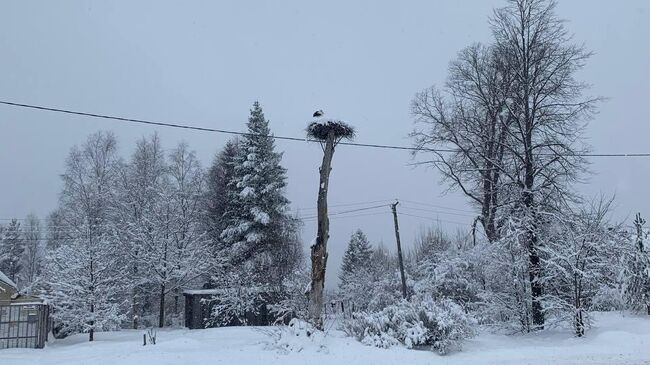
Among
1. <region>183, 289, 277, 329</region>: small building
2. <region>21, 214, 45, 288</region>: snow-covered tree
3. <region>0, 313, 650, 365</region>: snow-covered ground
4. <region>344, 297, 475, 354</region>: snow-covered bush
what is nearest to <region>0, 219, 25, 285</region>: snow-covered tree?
<region>21, 214, 45, 288</region>: snow-covered tree

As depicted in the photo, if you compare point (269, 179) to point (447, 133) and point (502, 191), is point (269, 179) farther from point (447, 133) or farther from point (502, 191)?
point (502, 191)

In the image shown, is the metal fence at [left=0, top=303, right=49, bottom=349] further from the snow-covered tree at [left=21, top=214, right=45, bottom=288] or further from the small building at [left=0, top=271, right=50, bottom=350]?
the snow-covered tree at [left=21, top=214, right=45, bottom=288]

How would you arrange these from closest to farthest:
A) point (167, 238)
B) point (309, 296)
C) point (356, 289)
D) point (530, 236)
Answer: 1. point (309, 296)
2. point (530, 236)
3. point (167, 238)
4. point (356, 289)

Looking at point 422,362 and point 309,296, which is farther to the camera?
point 309,296

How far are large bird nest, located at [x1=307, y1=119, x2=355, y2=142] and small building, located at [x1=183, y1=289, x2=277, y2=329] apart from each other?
18140 mm

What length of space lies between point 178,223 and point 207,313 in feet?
21.1

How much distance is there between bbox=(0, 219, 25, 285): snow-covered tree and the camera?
2095 inches

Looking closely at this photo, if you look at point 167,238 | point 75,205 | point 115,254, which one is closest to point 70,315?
point 115,254

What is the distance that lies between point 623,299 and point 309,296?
989 cm

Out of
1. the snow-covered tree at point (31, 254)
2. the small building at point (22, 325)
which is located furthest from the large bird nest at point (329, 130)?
the snow-covered tree at point (31, 254)

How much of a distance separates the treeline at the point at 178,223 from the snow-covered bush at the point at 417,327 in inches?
643

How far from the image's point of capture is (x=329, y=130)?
47.8 ft

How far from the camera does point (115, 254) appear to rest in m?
30.3

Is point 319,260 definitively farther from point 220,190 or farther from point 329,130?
point 220,190
